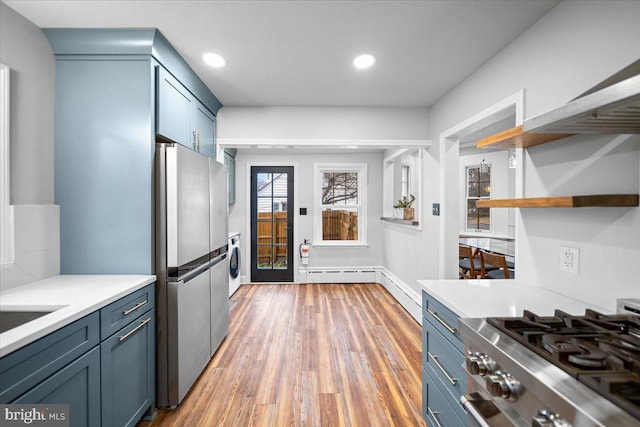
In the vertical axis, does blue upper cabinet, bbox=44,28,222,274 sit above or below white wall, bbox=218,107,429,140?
below

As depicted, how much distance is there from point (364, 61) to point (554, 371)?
2.23 meters

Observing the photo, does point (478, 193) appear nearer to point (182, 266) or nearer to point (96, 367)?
point (182, 266)

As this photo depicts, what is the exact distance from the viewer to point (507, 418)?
906 mm

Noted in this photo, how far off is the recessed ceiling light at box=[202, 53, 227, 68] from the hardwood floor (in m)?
2.46

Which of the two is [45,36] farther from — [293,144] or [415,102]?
[415,102]

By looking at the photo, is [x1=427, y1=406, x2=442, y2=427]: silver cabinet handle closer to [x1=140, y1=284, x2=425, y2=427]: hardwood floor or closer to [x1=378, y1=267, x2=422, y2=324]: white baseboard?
[x1=140, y1=284, x2=425, y2=427]: hardwood floor

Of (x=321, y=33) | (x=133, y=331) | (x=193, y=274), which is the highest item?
(x=321, y=33)

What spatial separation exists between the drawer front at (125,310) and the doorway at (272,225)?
10.7 ft

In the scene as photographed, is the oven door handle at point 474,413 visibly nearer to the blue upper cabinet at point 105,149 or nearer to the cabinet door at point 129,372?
the cabinet door at point 129,372

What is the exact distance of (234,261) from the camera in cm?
450

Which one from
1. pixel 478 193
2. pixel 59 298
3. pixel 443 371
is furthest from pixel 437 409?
pixel 478 193

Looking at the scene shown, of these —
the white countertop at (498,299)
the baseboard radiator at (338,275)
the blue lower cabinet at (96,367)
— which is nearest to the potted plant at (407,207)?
the baseboard radiator at (338,275)

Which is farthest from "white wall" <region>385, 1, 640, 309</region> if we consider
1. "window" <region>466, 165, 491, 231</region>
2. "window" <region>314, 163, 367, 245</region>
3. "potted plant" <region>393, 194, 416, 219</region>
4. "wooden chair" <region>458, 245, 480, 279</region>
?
"window" <region>466, 165, 491, 231</region>

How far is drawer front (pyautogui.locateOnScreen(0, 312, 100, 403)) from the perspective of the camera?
1.02m
